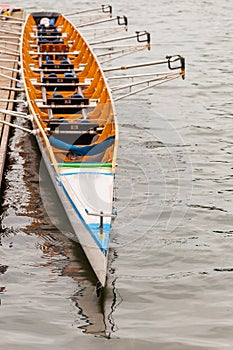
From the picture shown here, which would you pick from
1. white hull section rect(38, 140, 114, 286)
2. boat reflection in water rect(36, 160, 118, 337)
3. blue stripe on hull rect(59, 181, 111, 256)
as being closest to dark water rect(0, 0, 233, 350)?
boat reflection in water rect(36, 160, 118, 337)

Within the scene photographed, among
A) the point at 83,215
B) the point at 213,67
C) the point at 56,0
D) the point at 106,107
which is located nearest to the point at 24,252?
the point at 83,215

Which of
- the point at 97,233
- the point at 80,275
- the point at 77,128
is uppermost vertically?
the point at 77,128

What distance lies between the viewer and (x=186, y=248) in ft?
39.1

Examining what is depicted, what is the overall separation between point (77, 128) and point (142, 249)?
10.4 ft

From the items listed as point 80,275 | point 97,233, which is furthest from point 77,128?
point 97,233

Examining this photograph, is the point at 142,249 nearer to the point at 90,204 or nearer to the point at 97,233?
the point at 90,204

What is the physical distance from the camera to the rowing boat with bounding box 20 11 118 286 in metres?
10.8

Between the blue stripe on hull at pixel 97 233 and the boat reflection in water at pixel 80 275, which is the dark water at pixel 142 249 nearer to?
the boat reflection in water at pixel 80 275

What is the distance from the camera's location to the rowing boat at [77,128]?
35.6 ft

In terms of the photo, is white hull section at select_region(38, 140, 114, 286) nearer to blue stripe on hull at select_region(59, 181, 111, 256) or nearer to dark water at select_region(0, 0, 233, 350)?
blue stripe on hull at select_region(59, 181, 111, 256)

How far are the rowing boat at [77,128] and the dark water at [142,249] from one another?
1.91 feet

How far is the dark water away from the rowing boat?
58 cm

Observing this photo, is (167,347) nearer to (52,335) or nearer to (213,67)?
(52,335)

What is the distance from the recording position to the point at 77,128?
14.1 metres
